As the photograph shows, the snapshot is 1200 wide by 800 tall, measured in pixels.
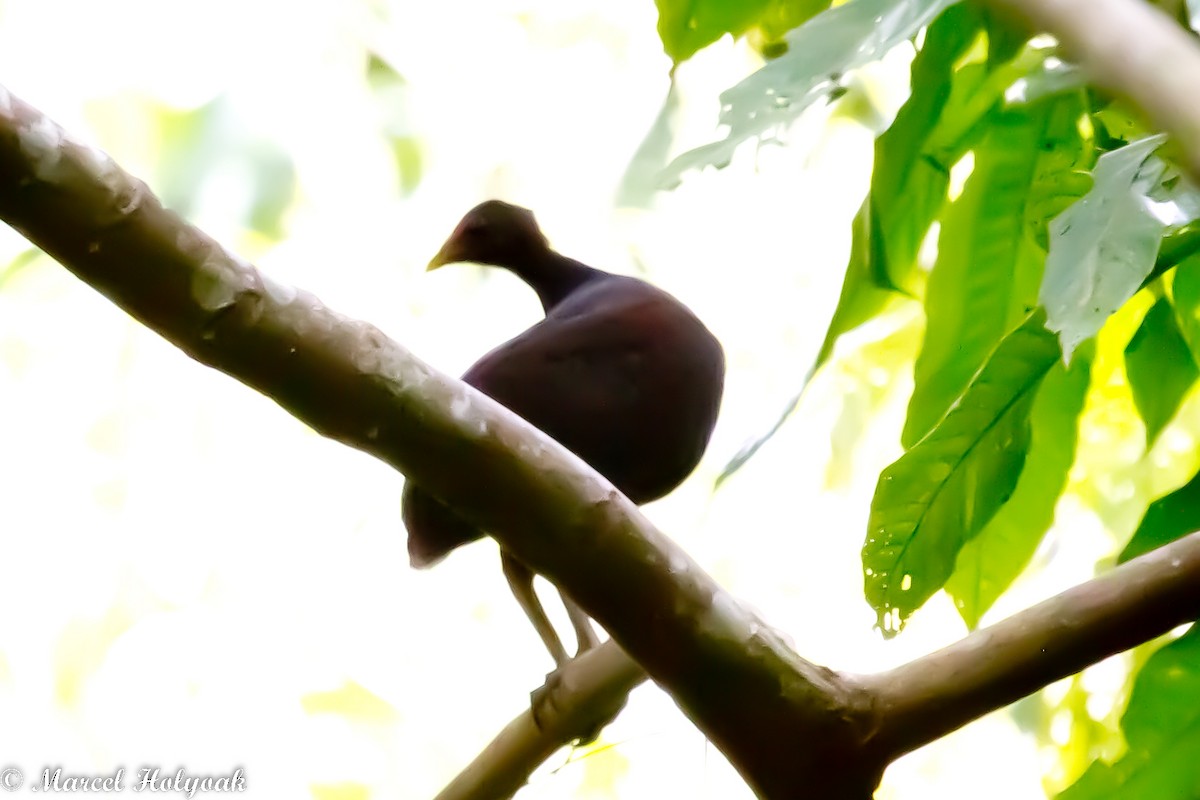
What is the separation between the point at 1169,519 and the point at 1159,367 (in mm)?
112

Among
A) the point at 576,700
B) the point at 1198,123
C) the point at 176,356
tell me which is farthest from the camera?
the point at 176,356

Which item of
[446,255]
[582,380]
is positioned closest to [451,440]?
[582,380]

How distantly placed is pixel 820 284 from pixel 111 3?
78 centimetres

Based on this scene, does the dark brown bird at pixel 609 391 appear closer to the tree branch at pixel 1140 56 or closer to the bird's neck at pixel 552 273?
the bird's neck at pixel 552 273

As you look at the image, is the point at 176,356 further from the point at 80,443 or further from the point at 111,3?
the point at 111,3

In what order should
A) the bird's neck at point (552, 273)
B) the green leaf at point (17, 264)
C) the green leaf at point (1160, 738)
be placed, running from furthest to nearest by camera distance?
the green leaf at point (17, 264) < the bird's neck at point (552, 273) < the green leaf at point (1160, 738)

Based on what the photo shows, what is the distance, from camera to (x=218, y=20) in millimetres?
1229

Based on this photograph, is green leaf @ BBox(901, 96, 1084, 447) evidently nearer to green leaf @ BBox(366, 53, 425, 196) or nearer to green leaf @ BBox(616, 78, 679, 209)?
green leaf @ BBox(616, 78, 679, 209)

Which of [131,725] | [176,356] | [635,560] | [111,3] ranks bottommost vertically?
[635,560]

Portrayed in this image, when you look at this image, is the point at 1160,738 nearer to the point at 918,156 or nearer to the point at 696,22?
the point at 918,156

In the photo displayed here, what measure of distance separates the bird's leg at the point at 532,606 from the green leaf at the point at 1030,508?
0.86ft

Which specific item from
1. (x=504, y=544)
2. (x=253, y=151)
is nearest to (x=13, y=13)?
(x=253, y=151)

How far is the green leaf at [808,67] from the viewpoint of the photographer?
1.86 ft

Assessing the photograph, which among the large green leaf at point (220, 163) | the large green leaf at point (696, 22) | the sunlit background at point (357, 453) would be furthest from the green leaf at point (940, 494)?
the large green leaf at point (220, 163)
